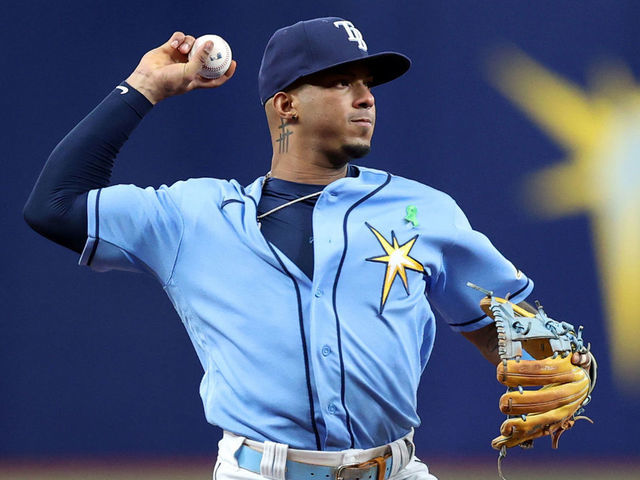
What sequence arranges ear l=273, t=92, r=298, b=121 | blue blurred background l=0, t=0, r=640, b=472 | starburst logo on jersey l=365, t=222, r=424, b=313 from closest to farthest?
starburst logo on jersey l=365, t=222, r=424, b=313 → ear l=273, t=92, r=298, b=121 → blue blurred background l=0, t=0, r=640, b=472

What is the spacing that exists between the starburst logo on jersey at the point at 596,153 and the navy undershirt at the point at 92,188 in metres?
2.05

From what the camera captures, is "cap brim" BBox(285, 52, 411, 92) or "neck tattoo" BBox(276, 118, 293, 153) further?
"neck tattoo" BBox(276, 118, 293, 153)

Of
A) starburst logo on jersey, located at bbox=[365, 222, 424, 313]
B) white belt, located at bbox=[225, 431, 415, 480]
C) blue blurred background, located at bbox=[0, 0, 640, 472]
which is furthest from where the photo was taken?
blue blurred background, located at bbox=[0, 0, 640, 472]

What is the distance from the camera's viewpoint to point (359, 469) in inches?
89.0

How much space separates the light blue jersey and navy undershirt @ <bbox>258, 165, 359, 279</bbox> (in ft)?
0.12

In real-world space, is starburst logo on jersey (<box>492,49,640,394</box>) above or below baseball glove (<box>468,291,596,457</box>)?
above

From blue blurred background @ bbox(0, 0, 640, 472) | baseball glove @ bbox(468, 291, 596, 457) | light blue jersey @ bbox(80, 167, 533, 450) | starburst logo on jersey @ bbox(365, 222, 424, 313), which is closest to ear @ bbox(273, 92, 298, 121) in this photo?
light blue jersey @ bbox(80, 167, 533, 450)

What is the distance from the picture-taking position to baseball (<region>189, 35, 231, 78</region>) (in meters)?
2.47

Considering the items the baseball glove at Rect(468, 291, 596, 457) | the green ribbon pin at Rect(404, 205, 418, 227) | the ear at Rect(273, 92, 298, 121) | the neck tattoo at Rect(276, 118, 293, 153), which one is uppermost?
the ear at Rect(273, 92, 298, 121)

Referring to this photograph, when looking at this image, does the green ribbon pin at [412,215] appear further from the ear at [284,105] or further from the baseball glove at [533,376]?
the ear at [284,105]

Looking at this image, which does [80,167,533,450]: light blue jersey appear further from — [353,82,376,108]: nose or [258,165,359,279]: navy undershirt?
[353,82,376,108]: nose

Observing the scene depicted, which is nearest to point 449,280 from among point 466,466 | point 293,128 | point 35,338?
point 293,128

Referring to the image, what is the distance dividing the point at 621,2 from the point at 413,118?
3.28 feet

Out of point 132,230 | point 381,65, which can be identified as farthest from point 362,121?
point 132,230
